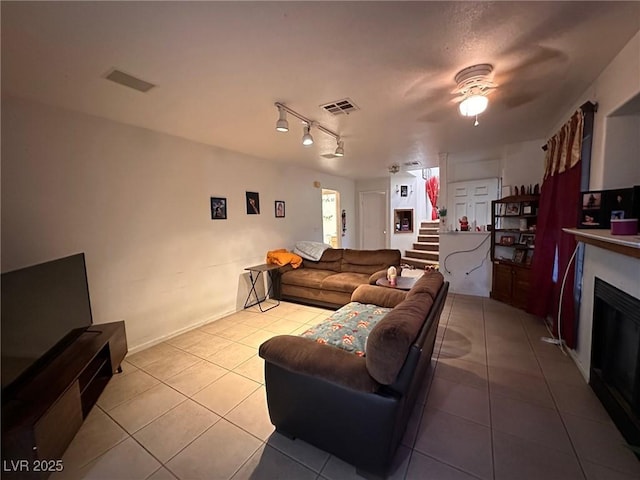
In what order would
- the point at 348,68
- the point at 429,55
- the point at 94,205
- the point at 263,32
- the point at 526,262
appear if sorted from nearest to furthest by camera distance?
the point at 263,32 → the point at 429,55 → the point at 348,68 → the point at 94,205 → the point at 526,262

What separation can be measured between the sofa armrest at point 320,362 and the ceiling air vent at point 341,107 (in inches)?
79.1

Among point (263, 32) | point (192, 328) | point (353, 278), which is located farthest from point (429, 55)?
point (192, 328)

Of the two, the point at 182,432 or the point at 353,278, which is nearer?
the point at 182,432

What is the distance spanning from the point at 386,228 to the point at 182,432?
20.8 feet

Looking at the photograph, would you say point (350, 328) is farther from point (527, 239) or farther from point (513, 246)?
point (527, 239)

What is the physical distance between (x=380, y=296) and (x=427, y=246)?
4.85 m

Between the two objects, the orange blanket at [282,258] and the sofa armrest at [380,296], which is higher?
the orange blanket at [282,258]

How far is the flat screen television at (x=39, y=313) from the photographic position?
1420 millimetres

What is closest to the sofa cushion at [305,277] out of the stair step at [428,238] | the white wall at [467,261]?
the white wall at [467,261]

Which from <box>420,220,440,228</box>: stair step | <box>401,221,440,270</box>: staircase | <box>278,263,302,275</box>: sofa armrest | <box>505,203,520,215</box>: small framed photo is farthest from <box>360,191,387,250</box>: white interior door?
<box>278,263,302,275</box>: sofa armrest

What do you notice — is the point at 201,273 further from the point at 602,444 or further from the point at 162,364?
the point at 602,444

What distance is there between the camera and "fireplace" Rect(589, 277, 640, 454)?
1523 mm

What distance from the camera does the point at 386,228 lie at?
718 centimetres

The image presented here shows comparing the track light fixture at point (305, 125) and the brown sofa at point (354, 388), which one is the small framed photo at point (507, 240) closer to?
the track light fixture at point (305, 125)
